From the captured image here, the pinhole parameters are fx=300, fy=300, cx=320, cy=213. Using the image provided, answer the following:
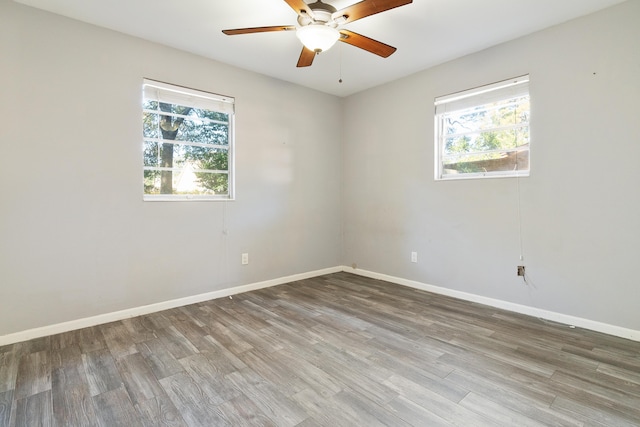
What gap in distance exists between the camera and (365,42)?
217 centimetres

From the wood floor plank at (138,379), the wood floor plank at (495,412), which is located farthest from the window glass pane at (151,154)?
the wood floor plank at (495,412)

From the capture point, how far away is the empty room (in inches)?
65.8

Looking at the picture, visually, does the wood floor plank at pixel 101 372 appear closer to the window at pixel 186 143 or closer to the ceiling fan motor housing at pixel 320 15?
the window at pixel 186 143

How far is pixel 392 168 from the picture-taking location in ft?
12.4

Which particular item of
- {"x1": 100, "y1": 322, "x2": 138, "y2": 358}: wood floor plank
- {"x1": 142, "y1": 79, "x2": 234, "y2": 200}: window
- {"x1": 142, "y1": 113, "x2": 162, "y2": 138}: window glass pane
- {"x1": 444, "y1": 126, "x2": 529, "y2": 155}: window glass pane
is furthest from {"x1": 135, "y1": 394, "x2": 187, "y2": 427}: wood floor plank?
{"x1": 444, "y1": 126, "x2": 529, "y2": 155}: window glass pane

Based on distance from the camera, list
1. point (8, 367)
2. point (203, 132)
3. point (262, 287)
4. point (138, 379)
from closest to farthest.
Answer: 1. point (138, 379)
2. point (8, 367)
3. point (203, 132)
4. point (262, 287)

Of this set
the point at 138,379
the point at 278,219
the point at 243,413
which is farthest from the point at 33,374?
the point at 278,219

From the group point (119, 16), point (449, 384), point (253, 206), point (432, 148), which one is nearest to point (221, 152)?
point (253, 206)

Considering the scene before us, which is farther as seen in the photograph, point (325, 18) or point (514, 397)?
point (325, 18)

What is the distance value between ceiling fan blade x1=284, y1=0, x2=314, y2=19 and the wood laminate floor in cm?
216

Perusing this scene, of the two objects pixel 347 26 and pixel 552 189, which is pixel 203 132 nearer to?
pixel 347 26

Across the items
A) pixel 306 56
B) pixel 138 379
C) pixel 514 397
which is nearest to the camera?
pixel 514 397

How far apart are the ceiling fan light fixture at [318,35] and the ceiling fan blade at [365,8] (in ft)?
0.30

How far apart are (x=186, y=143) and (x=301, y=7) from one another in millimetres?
1860
